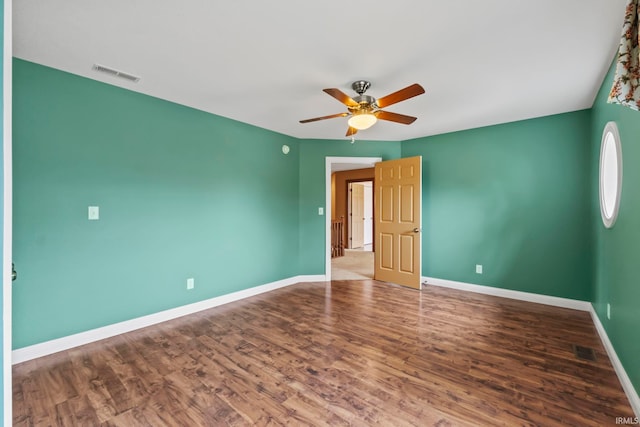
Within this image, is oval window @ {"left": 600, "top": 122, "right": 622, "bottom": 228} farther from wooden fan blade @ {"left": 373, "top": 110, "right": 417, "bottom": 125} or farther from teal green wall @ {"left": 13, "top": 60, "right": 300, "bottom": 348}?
teal green wall @ {"left": 13, "top": 60, "right": 300, "bottom": 348}

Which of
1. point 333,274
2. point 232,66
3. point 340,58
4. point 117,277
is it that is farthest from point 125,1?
point 333,274

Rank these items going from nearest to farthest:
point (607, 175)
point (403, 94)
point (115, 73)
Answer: point (403, 94) < point (115, 73) < point (607, 175)

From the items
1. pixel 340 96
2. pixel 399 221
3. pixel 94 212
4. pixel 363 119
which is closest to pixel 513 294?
pixel 399 221

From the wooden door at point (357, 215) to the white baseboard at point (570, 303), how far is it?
4.36 meters

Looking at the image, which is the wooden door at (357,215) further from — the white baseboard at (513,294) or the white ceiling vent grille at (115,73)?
the white ceiling vent grille at (115,73)

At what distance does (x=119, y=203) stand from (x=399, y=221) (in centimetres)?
372

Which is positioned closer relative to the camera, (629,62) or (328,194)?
(629,62)

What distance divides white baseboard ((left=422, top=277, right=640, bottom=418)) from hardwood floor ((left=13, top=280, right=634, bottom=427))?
2.3 inches

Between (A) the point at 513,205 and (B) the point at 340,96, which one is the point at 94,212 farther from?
(A) the point at 513,205

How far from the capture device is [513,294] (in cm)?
393

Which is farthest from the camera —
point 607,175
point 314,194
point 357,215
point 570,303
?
point 357,215

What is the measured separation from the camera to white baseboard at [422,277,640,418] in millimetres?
1845

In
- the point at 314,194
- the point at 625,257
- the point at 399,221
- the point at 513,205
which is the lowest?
the point at 625,257

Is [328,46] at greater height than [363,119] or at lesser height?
greater
